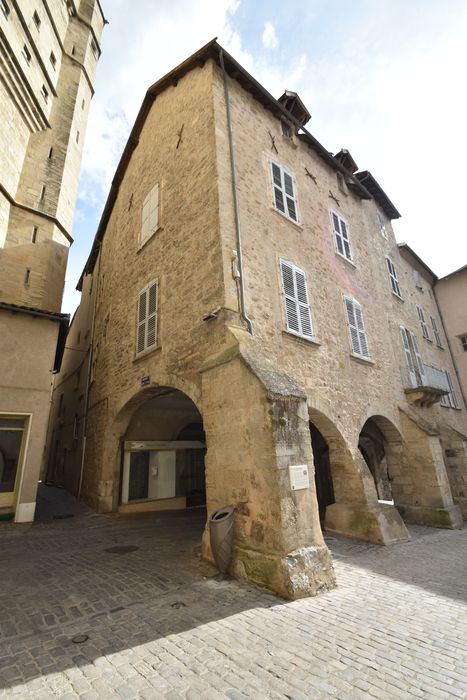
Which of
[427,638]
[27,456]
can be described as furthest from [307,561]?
[27,456]

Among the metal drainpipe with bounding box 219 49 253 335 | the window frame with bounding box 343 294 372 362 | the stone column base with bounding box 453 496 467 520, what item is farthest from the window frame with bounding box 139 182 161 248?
the stone column base with bounding box 453 496 467 520

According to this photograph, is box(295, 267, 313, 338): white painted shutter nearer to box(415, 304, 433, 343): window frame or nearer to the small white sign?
the small white sign

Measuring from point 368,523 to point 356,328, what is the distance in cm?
502

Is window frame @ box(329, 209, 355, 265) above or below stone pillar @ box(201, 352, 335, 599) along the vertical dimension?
above

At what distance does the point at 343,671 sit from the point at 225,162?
27.8 feet

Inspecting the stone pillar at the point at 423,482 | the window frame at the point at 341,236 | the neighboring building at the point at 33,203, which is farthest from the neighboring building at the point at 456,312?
the neighboring building at the point at 33,203

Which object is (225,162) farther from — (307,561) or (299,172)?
(307,561)

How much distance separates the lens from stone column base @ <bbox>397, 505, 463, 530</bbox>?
8305 millimetres

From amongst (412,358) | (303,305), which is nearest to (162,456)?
(303,305)

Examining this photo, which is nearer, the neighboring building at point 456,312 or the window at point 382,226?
the window at point 382,226

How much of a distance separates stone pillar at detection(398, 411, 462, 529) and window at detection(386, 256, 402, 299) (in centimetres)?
585

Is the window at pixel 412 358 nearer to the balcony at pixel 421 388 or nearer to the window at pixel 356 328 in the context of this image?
the balcony at pixel 421 388

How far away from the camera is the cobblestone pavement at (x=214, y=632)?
2.36 meters

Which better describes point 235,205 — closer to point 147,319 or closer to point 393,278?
point 147,319
